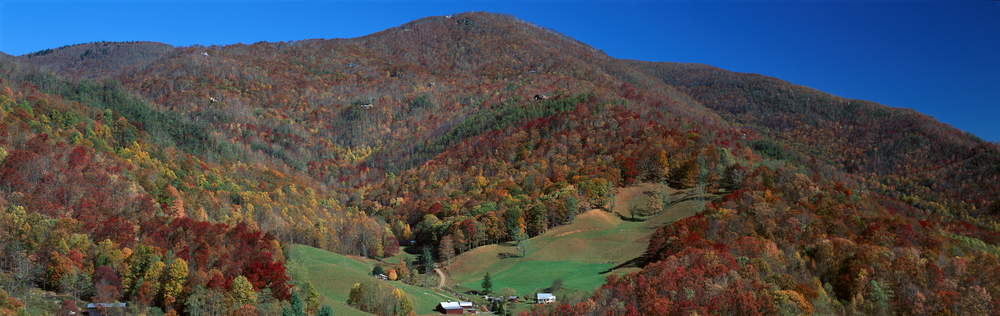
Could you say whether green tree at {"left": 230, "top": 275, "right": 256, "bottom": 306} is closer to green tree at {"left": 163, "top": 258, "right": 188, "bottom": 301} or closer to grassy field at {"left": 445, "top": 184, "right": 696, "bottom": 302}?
green tree at {"left": 163, "top": 258, "right": 188, "bottom": 301}

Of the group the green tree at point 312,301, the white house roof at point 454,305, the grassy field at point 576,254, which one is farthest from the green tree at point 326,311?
the grassy field at point 576,254

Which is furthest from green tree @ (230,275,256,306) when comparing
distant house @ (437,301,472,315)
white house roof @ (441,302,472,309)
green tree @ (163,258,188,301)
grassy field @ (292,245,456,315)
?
white house roof @ (441,302,472,309)

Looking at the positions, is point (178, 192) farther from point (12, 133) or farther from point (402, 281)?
point (402, 281)

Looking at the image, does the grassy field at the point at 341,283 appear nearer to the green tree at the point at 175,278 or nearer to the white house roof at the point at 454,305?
the white house roof at the point at 454,305

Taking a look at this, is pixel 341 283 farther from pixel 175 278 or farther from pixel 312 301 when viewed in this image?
pixel 175 278

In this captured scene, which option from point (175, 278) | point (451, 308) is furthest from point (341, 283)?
point (175, 278)

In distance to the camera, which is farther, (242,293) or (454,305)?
(454,305)
